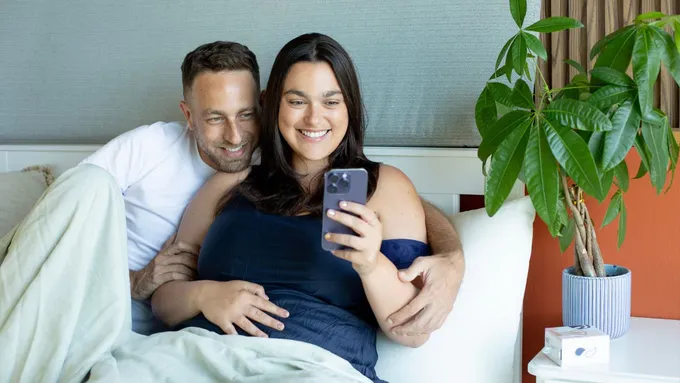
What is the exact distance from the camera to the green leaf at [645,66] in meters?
1.39

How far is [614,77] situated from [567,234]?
1.25 feet

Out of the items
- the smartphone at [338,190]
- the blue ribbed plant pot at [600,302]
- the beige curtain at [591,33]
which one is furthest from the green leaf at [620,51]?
the smartphone at [338,190]

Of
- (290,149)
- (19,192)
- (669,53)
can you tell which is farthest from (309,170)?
(19,192)

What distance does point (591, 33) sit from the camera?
186 cm

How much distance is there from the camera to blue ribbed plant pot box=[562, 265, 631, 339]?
5.17 feet

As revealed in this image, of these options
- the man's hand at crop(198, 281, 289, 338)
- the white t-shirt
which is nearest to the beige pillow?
the white t-shirt

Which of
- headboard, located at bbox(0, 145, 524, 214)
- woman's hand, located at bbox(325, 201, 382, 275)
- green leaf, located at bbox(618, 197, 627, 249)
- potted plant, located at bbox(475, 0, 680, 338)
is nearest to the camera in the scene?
woman's hand, located at bbox(325, 201, 382, 275)

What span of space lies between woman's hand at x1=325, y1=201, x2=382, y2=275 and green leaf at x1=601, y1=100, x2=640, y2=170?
459 millimetres

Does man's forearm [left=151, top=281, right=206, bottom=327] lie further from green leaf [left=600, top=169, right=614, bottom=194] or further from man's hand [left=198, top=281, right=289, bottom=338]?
green leaf [left=600, top=169, right=614, bottom=194]

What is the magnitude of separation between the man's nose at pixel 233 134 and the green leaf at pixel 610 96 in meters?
0.76

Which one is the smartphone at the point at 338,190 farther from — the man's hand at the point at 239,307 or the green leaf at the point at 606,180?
the green leaf at the point at 606,180

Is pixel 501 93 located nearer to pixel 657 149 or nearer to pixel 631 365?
pixel 657 149

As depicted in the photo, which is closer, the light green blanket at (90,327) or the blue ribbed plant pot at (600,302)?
the light green blanket at (90,327)

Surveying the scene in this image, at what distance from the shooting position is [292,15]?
78.8 inches
